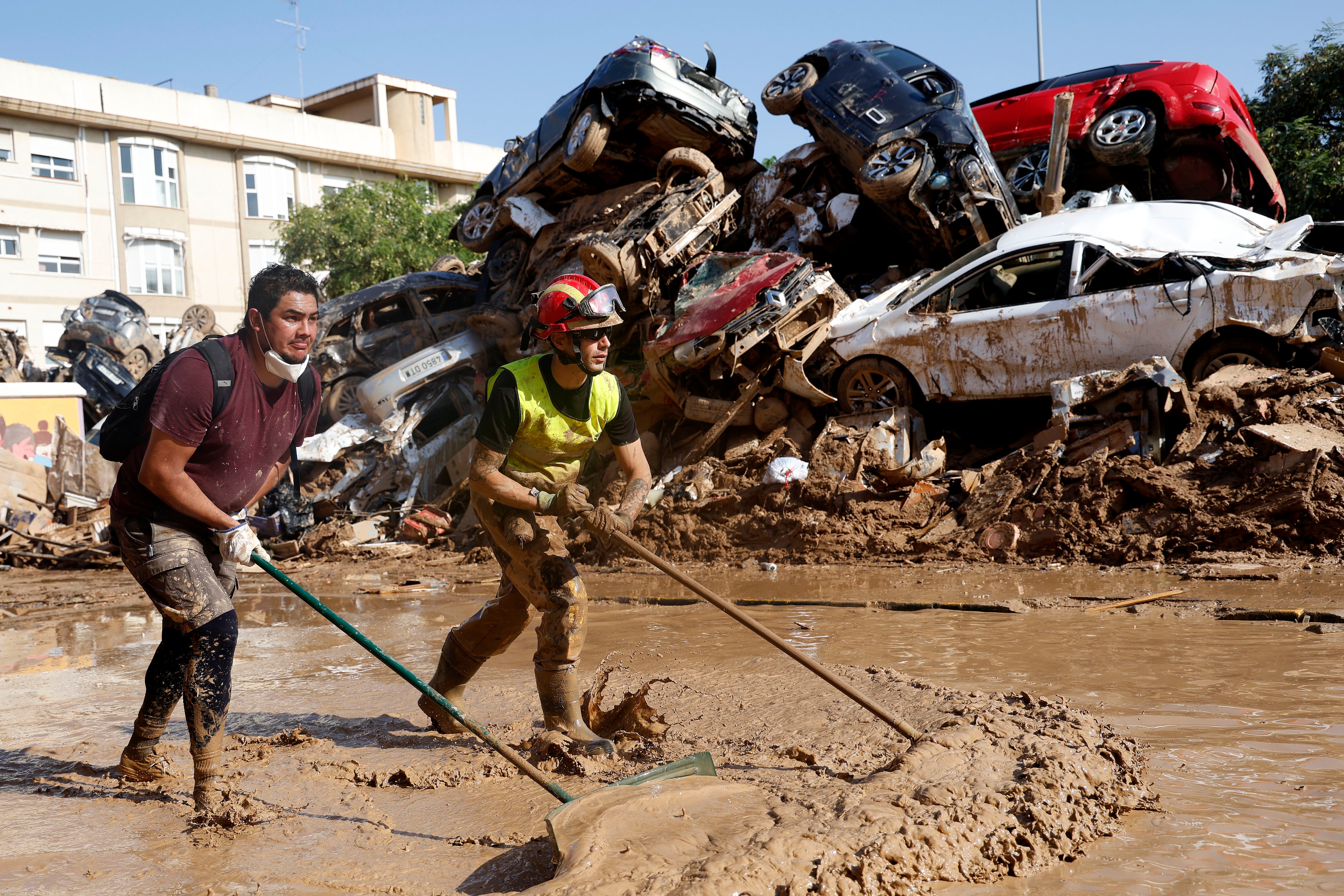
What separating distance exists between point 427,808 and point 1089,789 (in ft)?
7.31

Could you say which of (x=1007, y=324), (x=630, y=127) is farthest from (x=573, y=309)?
(x=630, y=127)

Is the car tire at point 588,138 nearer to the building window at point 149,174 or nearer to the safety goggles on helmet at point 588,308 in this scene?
the safety goggles on helmet at point 588,308

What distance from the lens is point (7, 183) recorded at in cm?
3108

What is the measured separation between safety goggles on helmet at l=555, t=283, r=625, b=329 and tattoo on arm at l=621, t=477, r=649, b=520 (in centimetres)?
71

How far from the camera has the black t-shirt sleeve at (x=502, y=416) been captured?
388 centimetres

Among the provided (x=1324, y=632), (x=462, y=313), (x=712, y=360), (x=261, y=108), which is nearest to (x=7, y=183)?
(x=261, y=108)

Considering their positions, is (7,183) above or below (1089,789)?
above

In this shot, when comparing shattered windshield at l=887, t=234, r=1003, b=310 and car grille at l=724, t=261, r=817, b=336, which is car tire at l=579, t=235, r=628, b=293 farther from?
shattered windshield at l=887, t=234, r=1003, b=310

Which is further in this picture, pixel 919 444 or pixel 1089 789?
pixel 919 444

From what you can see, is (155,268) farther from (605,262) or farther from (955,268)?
(955,268)

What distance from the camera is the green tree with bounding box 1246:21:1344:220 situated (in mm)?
15297

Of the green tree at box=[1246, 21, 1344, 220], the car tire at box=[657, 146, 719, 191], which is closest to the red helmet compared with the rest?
the car tire at box=[657, 146, 719, 191]

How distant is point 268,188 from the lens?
120ft

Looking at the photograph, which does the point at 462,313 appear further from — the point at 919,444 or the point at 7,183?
the point at 7,183
